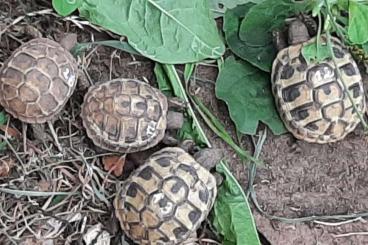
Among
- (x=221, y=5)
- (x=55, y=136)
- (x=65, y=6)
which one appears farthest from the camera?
(x=221, y=5)

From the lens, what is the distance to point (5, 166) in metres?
1.79

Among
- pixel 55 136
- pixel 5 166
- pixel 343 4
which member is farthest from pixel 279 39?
pixel 5 166

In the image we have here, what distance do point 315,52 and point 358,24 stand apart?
115 millimetres

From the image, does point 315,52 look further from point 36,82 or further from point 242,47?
point 36,82

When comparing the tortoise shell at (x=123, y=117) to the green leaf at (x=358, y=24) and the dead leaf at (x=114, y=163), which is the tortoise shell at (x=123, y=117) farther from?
the green leaf at (x=358, y=24)

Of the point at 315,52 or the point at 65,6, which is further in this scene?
the point at 315,52

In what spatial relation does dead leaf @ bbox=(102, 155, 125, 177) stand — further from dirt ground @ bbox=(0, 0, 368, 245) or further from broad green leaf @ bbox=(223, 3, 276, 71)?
broad green leaf @ bbox=(223, 3, 276, 71)

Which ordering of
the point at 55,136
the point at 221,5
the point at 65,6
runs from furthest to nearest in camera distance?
the point at 221,5 → the point at 55,136 → the point at 65,6

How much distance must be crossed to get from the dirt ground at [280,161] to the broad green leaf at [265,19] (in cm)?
11

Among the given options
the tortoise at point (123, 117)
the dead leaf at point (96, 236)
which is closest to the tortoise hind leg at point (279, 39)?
the tortoise at point (123, 117)

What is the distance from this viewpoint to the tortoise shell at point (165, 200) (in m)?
1.77

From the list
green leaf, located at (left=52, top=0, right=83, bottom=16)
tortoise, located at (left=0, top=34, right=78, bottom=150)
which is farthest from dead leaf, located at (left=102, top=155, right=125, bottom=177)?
green leaf, located at (left=52, top=0, right=83, bottom=16)

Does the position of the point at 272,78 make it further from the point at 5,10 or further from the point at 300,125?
the point at 5,10

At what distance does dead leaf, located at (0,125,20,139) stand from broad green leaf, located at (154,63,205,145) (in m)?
0.30
